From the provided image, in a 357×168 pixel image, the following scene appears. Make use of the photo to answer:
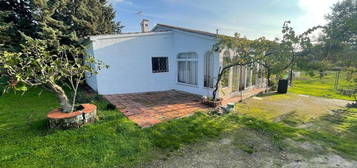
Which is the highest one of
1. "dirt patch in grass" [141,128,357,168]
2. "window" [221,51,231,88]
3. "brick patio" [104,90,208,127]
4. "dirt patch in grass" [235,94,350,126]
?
"window" [221,51,231,88]

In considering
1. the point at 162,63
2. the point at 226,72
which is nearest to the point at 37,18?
the point at 162,63

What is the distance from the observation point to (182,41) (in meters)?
10.1

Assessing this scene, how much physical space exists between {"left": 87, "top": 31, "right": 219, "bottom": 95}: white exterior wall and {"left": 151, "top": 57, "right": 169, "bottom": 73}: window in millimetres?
215

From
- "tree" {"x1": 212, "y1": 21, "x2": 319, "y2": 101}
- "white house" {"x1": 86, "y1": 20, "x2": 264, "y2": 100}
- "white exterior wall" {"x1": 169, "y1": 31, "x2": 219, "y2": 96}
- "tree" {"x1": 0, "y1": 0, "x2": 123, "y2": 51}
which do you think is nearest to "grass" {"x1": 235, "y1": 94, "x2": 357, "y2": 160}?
"tree" {"x1": 212, "y1": 21, "x2": 319, "y2": 101}

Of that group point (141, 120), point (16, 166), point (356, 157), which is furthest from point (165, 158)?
point (356, 157)

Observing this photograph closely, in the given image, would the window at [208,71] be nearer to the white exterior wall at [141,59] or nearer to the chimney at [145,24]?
the white exterior wall at [141,59]

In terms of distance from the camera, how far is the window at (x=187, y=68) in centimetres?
975

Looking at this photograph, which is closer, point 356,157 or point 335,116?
point 356,157

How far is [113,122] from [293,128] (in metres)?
6.38

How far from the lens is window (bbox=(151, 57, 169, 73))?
35.4 feet

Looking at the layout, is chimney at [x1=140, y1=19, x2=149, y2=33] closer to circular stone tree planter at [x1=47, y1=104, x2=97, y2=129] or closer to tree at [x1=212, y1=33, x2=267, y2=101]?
tree at [x1=212, y1=33, x2=267, y2=101]

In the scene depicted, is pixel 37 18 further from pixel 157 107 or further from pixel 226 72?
pixel 226 72

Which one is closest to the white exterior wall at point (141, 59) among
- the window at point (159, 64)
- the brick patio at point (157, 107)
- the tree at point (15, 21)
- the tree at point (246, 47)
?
the window at point (159, 64)

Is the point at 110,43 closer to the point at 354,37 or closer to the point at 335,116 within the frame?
the point at 354,37
